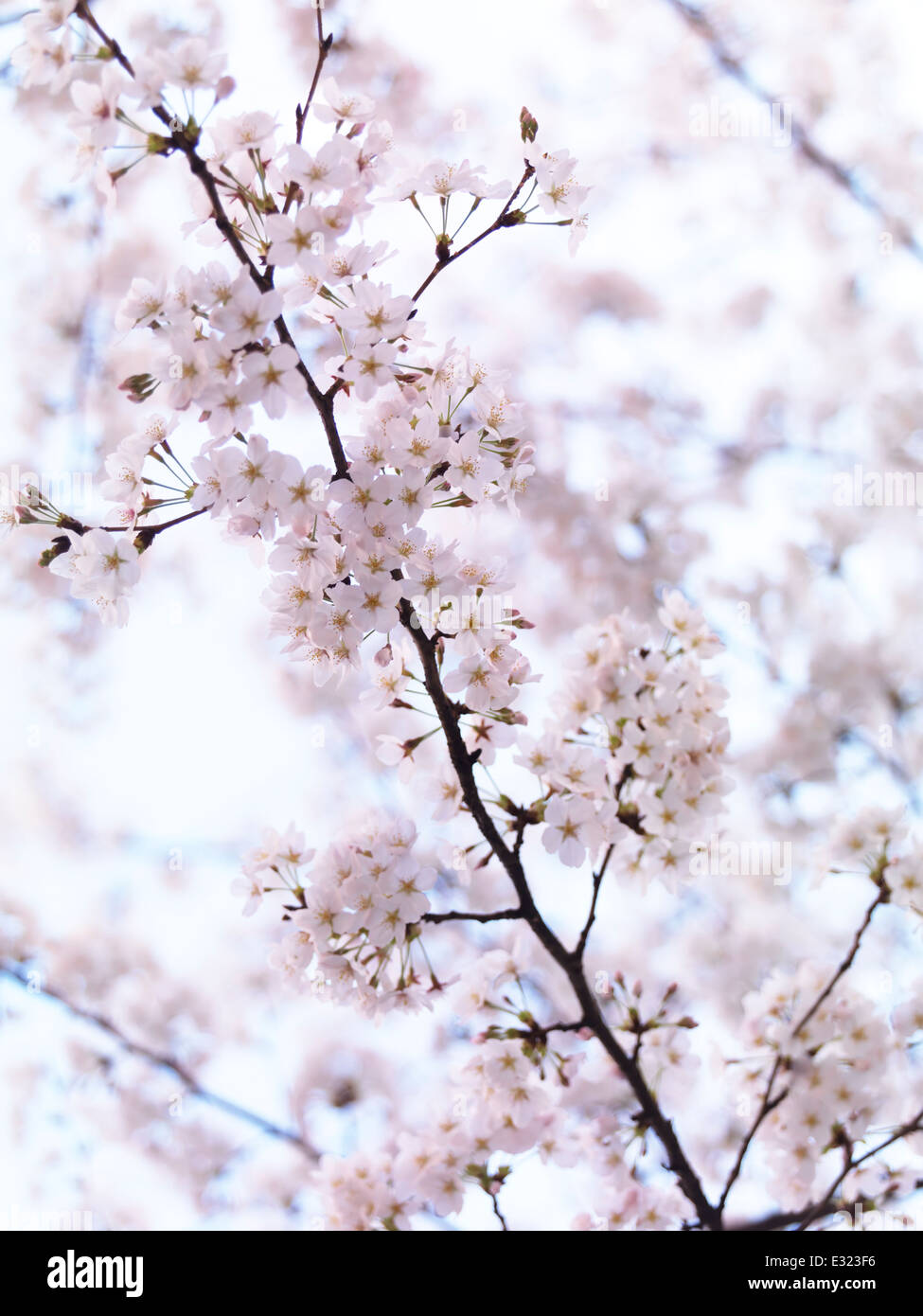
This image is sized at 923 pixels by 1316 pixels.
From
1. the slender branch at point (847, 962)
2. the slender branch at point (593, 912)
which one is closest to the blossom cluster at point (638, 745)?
the slender branch at point (593, 912)

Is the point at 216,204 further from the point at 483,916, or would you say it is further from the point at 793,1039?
the point at 793,1039

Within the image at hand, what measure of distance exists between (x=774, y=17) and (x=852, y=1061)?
3989mm

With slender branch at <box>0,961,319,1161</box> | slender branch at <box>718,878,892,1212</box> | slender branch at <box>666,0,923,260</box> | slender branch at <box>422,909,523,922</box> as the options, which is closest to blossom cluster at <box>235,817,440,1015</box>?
slender branch at <box>422,909,523,922</box>

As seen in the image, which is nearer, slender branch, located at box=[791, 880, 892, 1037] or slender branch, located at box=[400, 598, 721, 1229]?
slender branch, located at box=[400, 598, 721, 1229]

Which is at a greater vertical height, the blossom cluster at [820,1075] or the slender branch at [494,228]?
the slender branch at [494,228]

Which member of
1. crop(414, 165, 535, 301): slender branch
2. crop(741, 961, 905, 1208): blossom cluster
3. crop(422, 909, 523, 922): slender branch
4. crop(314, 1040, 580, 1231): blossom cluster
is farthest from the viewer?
crop(741, 961, 905, 1208): blossom cluster

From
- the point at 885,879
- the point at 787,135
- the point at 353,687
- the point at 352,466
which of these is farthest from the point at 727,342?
the point at 352,466

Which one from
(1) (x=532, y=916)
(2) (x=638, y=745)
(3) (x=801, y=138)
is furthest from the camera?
(3) (x=801, y=138)

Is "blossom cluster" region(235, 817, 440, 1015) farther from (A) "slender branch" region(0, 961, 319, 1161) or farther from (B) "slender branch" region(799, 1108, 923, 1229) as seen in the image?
(A) "slender branch" region(0, 961, 319, 1161)

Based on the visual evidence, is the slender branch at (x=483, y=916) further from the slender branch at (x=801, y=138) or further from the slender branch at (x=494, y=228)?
the slender branch at (x=801, y=138)

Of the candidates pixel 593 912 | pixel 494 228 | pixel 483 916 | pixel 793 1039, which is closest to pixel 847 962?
pixel 793 1039

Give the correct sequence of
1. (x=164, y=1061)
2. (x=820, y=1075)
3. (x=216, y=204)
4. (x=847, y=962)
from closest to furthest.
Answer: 1. (x=216, y=204)
2. (x=847, y=962)
3. (x=820, y=1075)
4. (x=164, y=1061)

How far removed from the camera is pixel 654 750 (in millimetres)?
1239

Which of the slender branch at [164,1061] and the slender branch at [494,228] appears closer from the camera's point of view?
the slender branch at [494,228]
